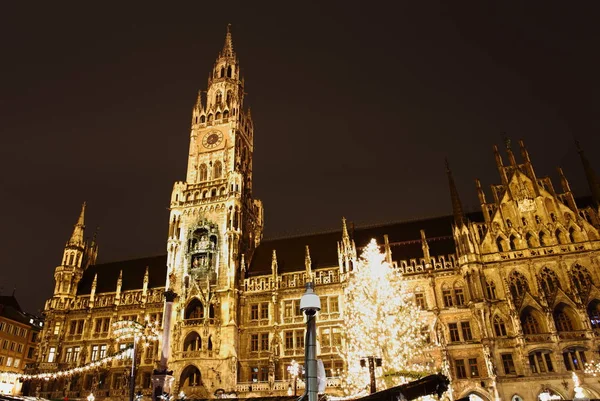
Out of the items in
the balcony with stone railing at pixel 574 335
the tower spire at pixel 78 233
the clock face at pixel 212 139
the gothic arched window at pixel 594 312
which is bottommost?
the balcony with stone railing at pixel 574 335

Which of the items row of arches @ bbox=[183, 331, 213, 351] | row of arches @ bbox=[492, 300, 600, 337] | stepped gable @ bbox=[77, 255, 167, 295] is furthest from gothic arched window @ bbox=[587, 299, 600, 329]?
stepped gable @ bbox=[77, 255, 167, 295]

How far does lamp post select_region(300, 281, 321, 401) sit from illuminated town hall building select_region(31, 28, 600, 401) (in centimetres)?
2998

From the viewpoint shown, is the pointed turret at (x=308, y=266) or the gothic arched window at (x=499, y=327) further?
the pointed turret at (x=308, y=266)

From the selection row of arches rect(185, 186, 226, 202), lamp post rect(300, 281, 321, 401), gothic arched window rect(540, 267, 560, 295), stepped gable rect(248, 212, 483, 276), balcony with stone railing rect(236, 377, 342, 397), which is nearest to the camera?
lamp post rect(300, 281, 321, 401)

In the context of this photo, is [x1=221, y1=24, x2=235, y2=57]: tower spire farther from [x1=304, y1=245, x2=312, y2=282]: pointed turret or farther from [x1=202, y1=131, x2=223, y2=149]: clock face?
[x1=304, y1=245, x2=312, y2=282]: pointed turret

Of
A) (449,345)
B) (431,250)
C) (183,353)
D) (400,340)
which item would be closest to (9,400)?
(400,340)

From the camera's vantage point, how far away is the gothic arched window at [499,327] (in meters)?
37.1

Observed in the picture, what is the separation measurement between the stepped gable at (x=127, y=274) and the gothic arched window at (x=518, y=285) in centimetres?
3674

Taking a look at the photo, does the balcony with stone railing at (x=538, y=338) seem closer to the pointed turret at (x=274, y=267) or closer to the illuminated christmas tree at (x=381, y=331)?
the illuminated christmas tree at (x=381, y=331)

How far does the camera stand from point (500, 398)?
34.6 m

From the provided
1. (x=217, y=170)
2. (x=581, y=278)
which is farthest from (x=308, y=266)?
(x=581, y=278)

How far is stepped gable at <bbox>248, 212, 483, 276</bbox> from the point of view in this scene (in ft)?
146

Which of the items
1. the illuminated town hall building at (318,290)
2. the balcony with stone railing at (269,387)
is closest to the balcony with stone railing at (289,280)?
the illuminated town hall building at (318,290)

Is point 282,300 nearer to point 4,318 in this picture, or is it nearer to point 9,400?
point 9,400
